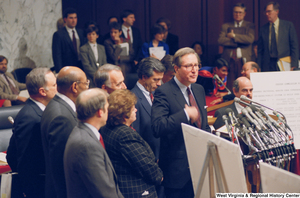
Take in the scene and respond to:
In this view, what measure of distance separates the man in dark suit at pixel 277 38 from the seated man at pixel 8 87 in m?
4.11

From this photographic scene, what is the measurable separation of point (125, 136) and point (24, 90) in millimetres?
4119

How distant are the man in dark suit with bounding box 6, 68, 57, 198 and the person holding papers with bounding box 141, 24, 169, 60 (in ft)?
10.6

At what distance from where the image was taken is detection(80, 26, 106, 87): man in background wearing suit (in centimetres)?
551

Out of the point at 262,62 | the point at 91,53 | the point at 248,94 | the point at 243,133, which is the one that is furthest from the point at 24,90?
the point at 243,133

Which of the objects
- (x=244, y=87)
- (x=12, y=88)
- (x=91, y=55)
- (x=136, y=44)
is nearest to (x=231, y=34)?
(x=136, y=44)

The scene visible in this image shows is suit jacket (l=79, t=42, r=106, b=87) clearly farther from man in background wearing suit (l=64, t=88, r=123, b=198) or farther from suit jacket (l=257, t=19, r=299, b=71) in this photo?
man in background wearing suit (l=64, t=88, r=123, b=198)

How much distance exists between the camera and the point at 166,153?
8.19 ft

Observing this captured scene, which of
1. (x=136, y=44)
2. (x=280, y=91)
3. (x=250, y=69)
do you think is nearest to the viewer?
(x=280, y=91)

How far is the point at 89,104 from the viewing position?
1.89 m

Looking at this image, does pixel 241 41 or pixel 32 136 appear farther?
pixel 241 41

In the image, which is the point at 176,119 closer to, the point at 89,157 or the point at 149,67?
the point at 89,157

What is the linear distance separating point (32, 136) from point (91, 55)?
10.9 feet

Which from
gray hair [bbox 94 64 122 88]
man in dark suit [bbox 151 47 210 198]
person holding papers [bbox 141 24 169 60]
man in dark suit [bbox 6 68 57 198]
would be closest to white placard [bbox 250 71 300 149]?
man in dark suit [bbox 151 47 210 198]

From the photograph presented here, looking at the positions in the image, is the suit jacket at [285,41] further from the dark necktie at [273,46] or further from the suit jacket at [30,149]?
the suit jacket at [30,149]
